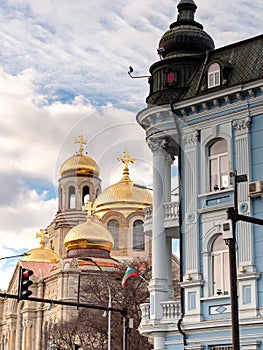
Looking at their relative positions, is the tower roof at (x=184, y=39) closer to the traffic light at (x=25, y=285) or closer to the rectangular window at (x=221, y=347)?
the traffic light at (x=25, y=285)

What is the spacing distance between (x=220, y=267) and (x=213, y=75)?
23.9 feet

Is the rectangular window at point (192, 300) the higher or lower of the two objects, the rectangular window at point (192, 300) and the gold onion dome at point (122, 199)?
the lower

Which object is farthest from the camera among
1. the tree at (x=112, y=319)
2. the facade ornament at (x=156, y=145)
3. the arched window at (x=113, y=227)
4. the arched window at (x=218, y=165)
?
the arched window at (x=113, y=227)

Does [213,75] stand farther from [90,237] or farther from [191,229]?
[90,237]

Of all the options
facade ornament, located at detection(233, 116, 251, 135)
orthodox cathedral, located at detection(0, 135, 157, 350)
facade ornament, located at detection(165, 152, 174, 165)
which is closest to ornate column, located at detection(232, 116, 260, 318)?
facade ornament, located at detection(233, 116, 251, 135)

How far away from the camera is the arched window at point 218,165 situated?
1297 inches

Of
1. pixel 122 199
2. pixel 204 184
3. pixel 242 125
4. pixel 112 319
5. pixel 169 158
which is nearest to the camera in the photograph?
pixel 242 125

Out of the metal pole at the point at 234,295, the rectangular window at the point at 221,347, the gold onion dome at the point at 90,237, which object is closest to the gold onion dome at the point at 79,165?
the gold onion dome at the point at 90,237

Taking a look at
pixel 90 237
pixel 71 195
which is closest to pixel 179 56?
pixel 90 237

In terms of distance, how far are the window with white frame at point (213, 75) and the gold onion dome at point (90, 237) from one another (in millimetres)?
62259

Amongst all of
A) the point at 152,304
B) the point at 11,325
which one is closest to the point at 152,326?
the point at 152,304

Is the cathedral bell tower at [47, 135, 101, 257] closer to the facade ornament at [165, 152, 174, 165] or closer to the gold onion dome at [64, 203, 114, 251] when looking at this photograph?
the gold onion dome at [64, 203, 114, 251]

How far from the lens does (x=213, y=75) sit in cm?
3381

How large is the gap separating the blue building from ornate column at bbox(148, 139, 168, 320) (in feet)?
0.13
